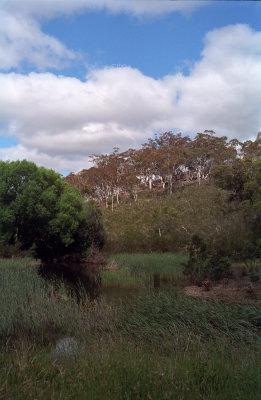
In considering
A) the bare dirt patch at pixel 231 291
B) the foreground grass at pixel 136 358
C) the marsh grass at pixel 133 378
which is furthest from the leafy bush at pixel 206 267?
the marsh grass at pixel 133 378

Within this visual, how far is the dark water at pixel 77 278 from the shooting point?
48.2ft

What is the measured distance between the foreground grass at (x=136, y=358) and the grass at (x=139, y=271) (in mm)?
7024

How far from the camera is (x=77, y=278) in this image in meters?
19.5

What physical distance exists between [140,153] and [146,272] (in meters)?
36.3

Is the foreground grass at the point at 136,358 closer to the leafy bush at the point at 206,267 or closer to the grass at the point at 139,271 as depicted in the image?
the leafy bush at the point at 206,267

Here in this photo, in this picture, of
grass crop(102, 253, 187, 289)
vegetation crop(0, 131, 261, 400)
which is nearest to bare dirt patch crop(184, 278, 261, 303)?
vegetation crop(0, 131, 261, 400)

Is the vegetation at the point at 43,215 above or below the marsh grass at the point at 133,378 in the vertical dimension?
above

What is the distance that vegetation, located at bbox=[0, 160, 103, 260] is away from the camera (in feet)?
79.8

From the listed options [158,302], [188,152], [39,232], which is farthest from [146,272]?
[188,152]

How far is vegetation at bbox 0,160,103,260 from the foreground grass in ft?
52.9

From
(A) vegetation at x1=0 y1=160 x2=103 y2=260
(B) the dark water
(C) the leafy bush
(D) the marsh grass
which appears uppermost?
(A) vegetation at x1=0 y1=160 x2=103 y2=260

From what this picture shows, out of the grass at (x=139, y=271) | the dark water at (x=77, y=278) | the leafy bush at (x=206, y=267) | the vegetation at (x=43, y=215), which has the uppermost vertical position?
the vegetation at (x=43, y=215)

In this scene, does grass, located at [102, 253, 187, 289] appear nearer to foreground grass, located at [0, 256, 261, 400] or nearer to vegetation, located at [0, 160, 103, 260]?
vegetation, located at [0, 160, 103, 260]

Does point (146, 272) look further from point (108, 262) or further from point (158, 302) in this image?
point (158, 302)
